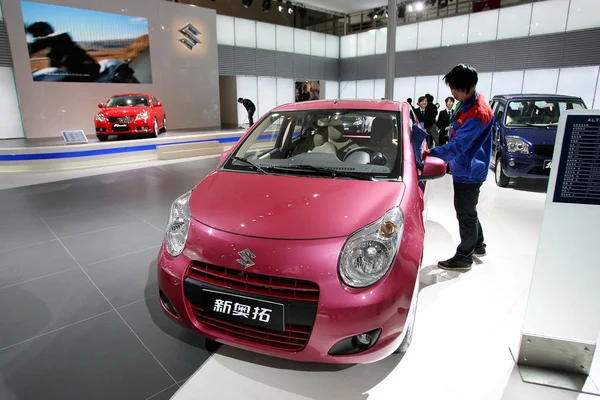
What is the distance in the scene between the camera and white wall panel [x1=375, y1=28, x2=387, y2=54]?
62.6 feet

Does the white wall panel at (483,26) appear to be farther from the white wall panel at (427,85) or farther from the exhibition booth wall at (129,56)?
the exhibition booth wall at (129,56)

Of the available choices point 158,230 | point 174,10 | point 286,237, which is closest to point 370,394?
point 286,237

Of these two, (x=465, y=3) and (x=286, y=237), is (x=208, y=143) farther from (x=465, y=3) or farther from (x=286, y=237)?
(x=465, y=3)

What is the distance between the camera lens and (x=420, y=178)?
2289 millimetres

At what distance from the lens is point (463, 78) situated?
2.59 meters

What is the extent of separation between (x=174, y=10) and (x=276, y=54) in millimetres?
6434

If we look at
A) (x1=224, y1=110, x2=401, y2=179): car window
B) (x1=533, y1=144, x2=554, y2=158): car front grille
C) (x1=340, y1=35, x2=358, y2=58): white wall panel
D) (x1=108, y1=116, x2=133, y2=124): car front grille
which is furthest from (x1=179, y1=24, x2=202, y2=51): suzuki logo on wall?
(x1=224, y1=110, x2=401, y2=179): car window

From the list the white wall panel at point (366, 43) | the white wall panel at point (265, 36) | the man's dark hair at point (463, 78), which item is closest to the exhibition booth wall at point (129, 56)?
the white wall panel at point (265, 36)

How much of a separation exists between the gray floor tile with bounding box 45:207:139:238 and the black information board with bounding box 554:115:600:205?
4.14 metres

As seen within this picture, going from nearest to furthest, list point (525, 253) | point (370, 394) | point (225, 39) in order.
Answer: point (370, 394) < point (525, 253) < point (225, 39)

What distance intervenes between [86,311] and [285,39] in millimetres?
18372

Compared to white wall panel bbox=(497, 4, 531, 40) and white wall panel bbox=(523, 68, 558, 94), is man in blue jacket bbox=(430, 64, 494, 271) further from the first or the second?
white wall panel bbox=(497, 4, 531, 40)

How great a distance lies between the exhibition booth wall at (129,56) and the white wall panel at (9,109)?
0.25 meters

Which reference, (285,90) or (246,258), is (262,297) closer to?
(246,258)
